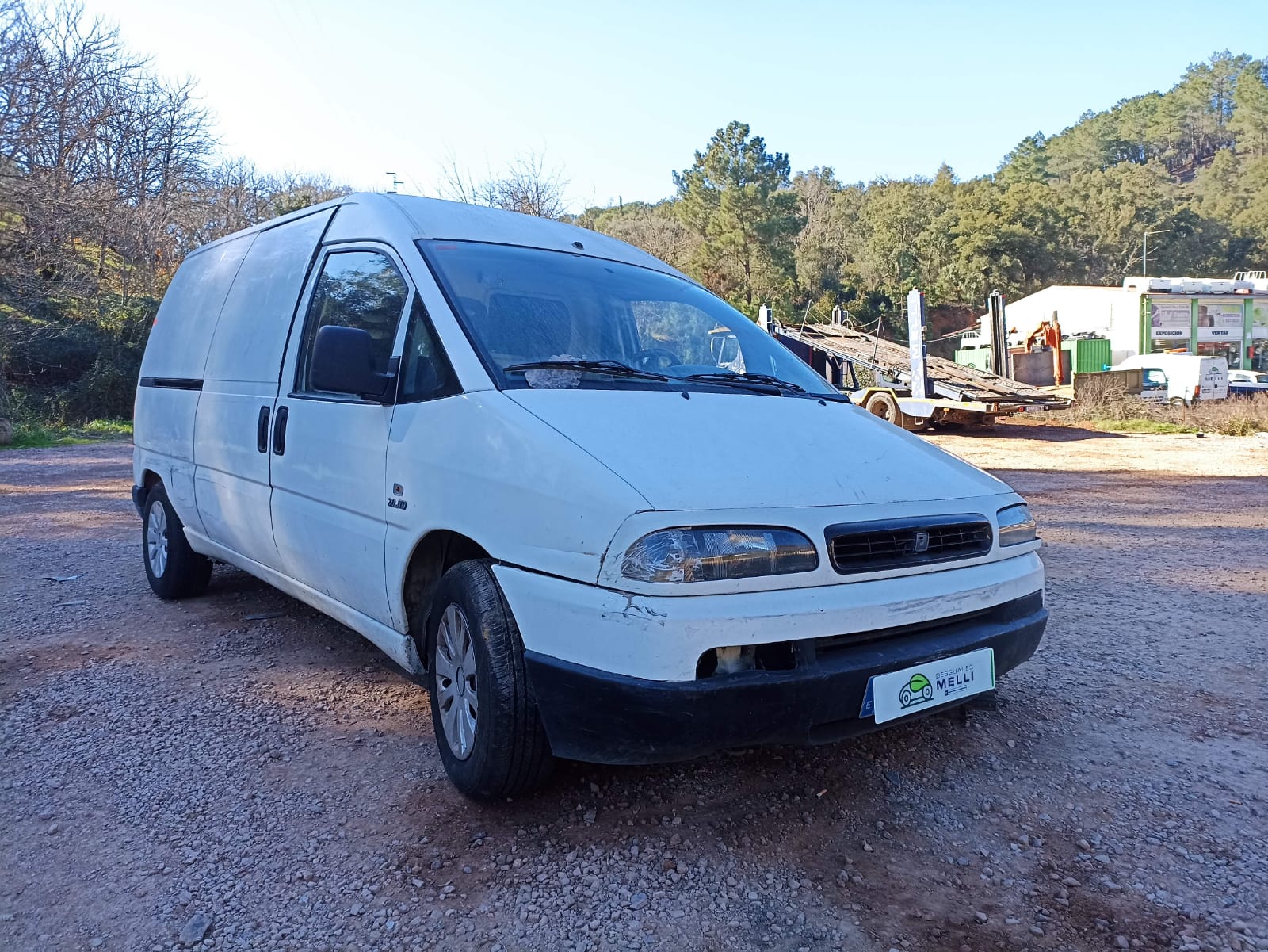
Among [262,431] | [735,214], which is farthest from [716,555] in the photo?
[735,214]

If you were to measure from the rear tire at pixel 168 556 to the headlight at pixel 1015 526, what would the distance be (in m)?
4.29

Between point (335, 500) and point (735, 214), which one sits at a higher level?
point (735, 214)

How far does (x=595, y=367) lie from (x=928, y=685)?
151cm

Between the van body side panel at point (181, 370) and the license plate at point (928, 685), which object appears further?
the van body side panel at point (181, 370)

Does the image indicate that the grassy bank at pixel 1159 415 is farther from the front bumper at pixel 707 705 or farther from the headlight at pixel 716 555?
the headlight at pixel 716 555

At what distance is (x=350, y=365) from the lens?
3.02 meters

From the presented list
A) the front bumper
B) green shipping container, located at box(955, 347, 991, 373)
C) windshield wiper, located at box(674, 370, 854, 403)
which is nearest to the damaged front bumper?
the front bumper

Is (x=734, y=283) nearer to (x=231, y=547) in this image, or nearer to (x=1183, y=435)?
(x=1183, y=435)

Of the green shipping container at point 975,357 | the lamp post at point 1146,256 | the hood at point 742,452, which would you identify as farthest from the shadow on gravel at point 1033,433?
the lamp post at point 1146,256

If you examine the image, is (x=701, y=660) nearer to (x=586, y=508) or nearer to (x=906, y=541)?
(x=586, y=508)

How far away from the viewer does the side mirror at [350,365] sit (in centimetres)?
302

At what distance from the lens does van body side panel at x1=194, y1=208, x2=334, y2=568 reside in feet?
12.9

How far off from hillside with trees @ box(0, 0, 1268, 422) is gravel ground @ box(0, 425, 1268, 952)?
16452 mm

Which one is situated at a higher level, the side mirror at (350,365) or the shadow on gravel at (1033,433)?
the side mirror at (350,365)
